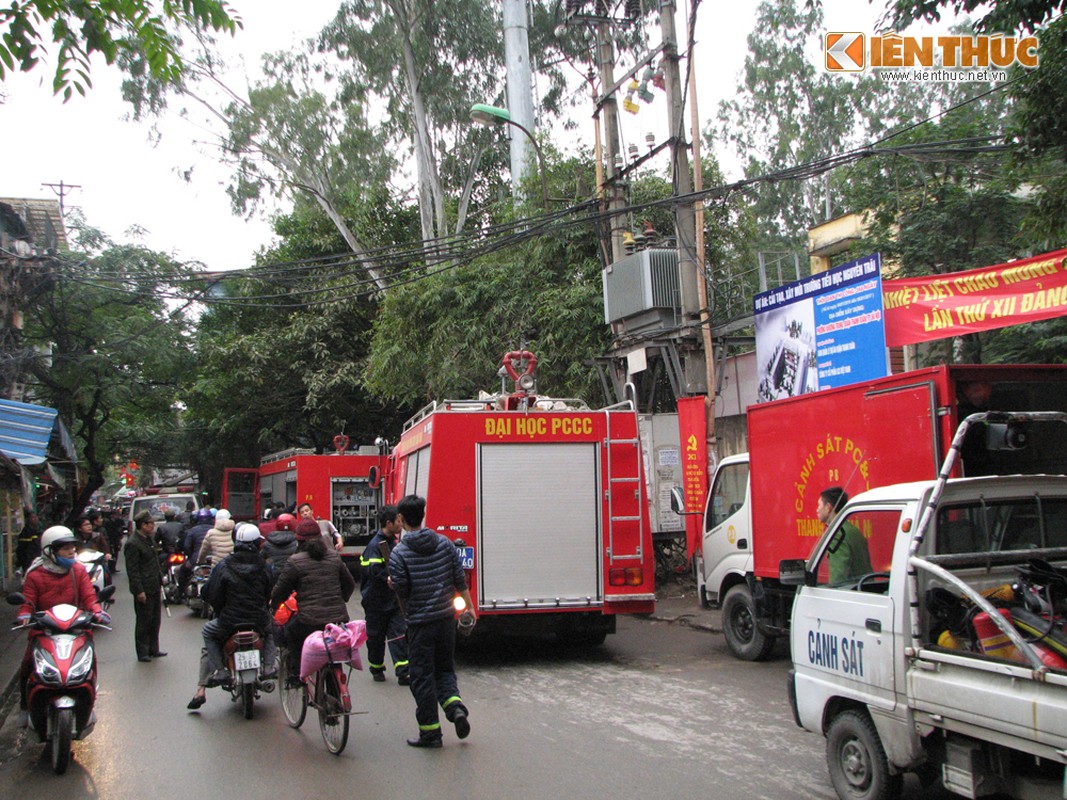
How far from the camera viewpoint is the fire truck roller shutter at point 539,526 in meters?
10.0

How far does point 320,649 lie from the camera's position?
6.77 meters

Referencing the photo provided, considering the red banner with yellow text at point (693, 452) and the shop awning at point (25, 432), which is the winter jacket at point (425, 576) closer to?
the red banner with yellow text at point (693, 452)

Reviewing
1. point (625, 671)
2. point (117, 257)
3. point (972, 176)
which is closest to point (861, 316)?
point (625, 671)

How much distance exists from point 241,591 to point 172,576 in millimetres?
10008

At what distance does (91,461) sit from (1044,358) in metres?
24.3

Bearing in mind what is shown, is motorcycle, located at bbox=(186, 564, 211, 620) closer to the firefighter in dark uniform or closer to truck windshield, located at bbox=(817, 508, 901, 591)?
the firefighter in dark uniform

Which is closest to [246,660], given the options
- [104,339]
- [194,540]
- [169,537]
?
[194,540]

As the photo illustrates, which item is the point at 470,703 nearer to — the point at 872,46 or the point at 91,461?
the point at 872,46

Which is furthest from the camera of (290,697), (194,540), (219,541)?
(194,540)

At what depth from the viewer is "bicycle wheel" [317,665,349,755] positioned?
21.5ft

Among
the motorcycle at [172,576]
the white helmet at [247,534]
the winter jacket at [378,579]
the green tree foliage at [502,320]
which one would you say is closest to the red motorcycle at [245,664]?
the white helmet at [247,534]

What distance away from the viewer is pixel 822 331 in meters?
12.1

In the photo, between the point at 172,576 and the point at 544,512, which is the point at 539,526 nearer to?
the point at 544,512

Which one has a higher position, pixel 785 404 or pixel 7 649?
pixel 785 404
